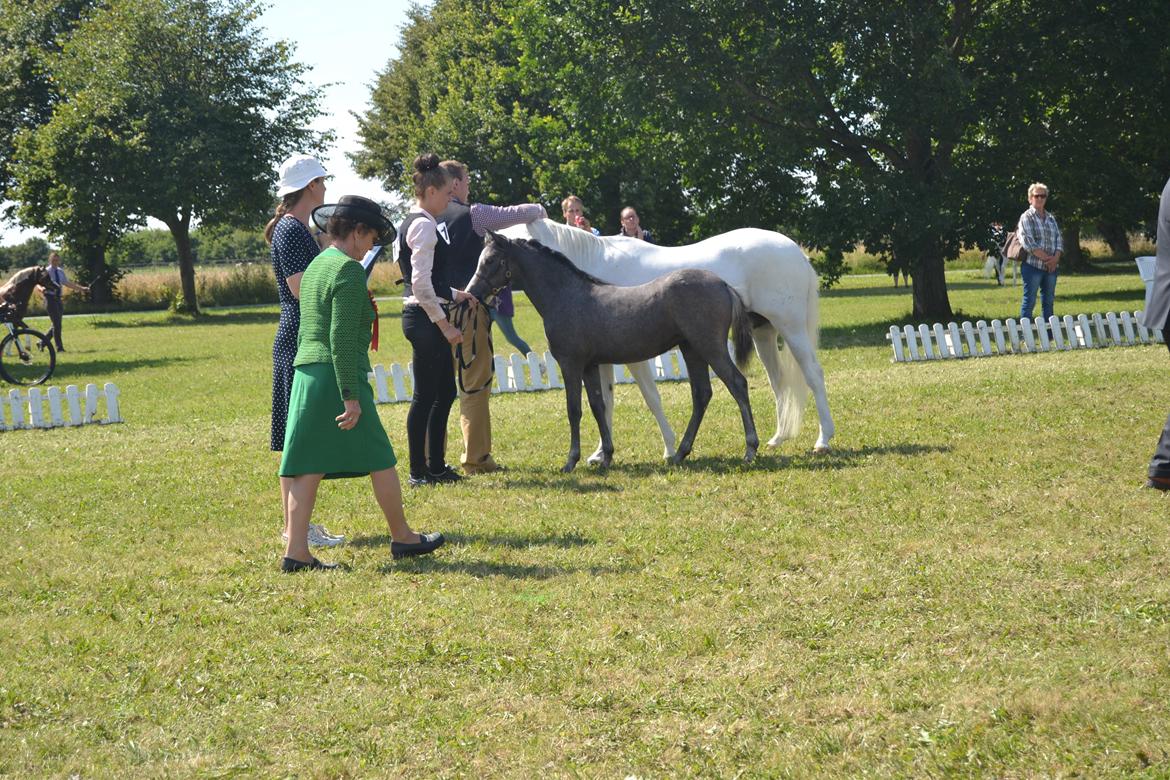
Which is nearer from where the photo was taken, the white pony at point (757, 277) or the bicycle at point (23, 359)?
the white pony at point (757, 277)

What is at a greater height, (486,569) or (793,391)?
(793,391)

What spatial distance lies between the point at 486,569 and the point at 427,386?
2725 millimetres

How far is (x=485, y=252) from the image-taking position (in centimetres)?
898

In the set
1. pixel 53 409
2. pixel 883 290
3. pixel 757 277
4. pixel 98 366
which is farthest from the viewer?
pixel 883 290

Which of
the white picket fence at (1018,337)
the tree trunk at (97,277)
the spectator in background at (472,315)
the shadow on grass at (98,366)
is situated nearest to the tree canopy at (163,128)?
the tree trunk at (97,277)

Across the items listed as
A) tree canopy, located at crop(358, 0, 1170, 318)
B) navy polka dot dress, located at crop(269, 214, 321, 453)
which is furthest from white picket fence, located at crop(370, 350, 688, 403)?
navy polka dot dress, located at crop(269, 214, 321, 453)

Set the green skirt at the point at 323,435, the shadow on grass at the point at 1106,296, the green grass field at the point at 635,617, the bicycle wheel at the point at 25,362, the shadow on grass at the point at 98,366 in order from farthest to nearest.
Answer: the shadow on grass at the point at 1106,296 < the shadow on grass at the point at 98,366 < the bicycle wheel at the point at 25,362 < the green skirt at the point at 323,435 < the green grass field at the point at 635,617

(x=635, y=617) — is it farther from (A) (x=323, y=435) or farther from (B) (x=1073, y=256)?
(B) (x=1073, y=256)

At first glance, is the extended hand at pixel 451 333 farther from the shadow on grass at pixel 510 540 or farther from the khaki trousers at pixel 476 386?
the shadow on grass at pixel 510 540

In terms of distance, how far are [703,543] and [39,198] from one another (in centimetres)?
4082


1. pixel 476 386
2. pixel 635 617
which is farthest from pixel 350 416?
pixel 476 386

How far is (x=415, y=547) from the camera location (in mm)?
6688

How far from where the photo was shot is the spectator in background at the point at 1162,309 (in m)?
7.12

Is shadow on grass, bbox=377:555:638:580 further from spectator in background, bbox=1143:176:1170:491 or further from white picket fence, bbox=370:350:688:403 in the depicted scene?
white picket fence, bbox=370:350:688:403
